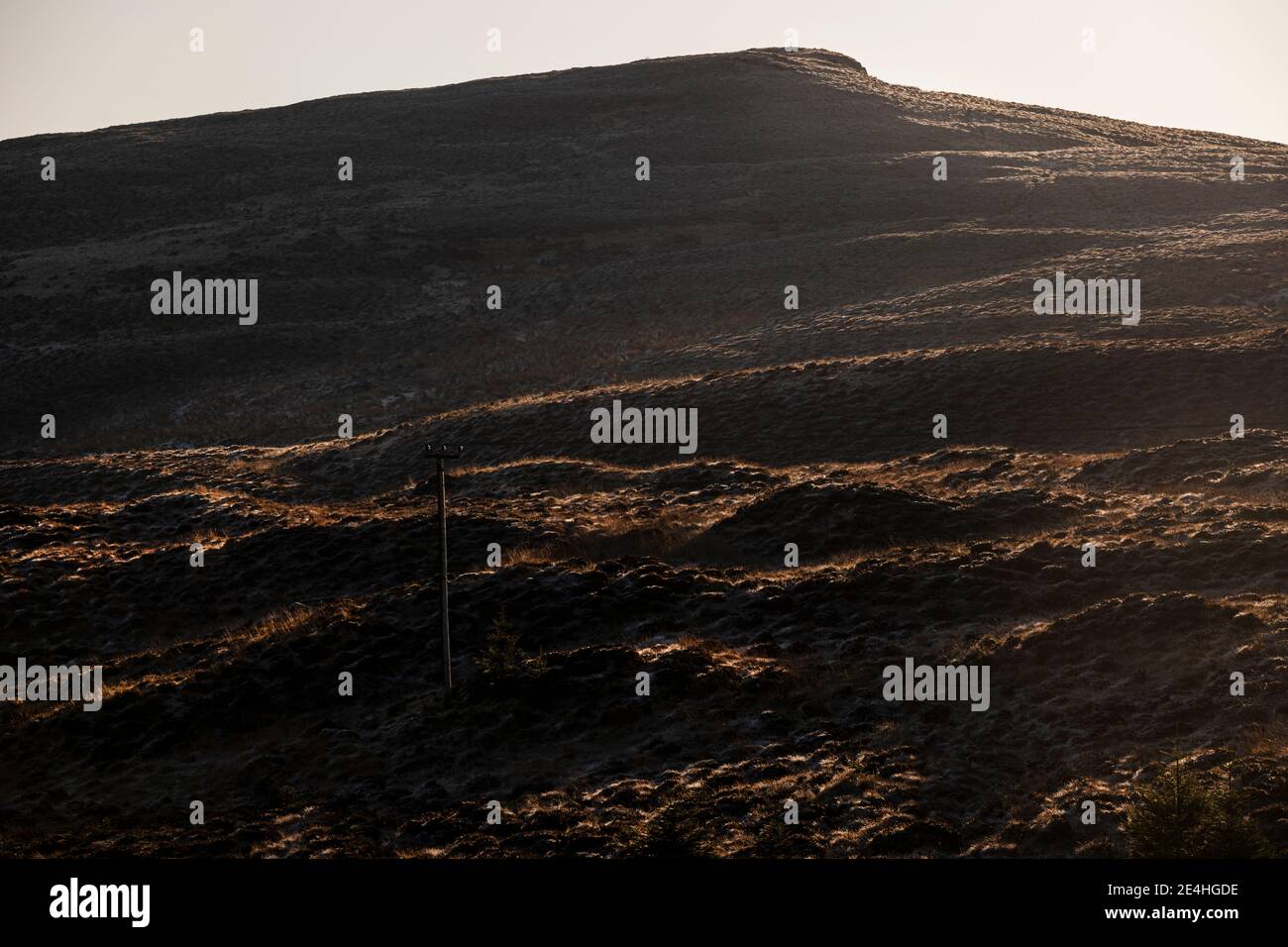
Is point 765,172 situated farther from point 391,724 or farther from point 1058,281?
point 391,724

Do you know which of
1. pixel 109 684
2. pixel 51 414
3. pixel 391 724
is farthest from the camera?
pixel 51 414

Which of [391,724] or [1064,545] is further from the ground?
[1064,545]

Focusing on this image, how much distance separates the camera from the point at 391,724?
77.2ft

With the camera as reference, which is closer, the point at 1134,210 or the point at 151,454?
the point at 151,454

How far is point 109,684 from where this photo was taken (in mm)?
26891

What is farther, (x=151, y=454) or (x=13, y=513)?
(x=151, y=454)

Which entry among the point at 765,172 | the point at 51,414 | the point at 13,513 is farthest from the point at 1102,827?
the point at 765,172

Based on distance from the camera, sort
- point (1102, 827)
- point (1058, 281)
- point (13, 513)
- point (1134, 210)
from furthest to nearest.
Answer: point (1134, 210), point (1058, 281), point (13, 513), point (1102, 827)

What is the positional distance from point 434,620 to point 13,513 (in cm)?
1886

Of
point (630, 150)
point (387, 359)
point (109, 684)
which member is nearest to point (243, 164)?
point (630, 150)

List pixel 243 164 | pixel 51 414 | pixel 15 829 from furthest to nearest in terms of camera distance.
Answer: pixel 243 164, pixel 51 414, pixel 15 829

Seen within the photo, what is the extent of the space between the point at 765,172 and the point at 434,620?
67160mm

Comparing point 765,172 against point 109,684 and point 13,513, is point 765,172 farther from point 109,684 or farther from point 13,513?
point 109,684

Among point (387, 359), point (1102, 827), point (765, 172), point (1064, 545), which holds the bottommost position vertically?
point (1102, 827)
